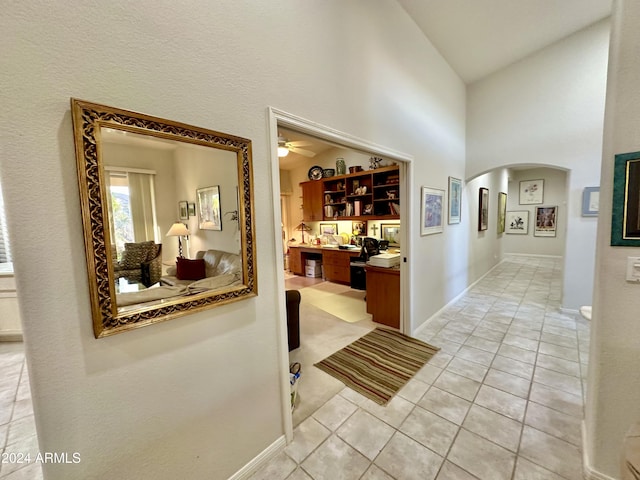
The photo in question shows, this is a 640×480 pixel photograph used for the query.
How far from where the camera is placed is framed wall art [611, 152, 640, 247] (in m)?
1.28

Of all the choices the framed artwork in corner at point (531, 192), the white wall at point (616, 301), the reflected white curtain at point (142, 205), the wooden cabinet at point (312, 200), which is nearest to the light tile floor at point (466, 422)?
the white wall at point (616, 301)

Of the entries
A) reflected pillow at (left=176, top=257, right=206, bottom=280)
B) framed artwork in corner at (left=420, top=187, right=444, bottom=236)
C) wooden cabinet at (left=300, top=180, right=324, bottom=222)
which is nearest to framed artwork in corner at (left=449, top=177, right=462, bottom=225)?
framed artwork in corner at (left=420, top=187, right=444, bottom=236)

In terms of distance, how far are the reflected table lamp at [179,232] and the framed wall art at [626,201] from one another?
7.36 ft

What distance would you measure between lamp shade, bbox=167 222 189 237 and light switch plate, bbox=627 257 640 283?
2276 millimetres

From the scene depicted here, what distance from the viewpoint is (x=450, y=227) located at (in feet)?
12.9

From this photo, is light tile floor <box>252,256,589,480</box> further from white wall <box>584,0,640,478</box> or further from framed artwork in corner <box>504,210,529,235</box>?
framed artwork in corner <box>504,210,529,235</box>

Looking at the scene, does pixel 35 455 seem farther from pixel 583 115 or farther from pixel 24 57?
pixel 583 115

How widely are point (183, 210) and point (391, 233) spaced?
4.35 m

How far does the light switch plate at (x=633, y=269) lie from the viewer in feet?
4.19

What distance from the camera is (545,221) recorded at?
302 inches

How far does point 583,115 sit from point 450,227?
87.8 inches

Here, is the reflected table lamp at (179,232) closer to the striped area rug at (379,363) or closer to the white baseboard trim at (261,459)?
Answer: the white baseboard trim at (261,459)

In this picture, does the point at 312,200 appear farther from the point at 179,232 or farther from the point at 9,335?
the point at 9,335

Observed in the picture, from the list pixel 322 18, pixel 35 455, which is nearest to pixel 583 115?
pixel 322 18
